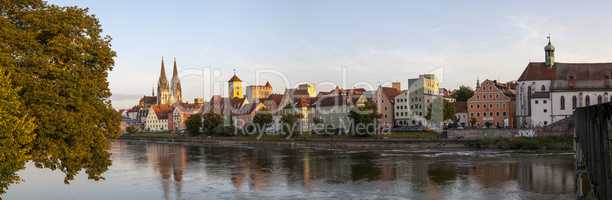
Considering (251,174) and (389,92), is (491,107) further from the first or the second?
(251,174)

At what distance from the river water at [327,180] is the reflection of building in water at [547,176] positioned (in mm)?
48

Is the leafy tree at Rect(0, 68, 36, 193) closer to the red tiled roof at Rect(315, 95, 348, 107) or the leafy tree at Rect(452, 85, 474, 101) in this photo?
the red tiled roof at Rect(315, 95, 348, 107)

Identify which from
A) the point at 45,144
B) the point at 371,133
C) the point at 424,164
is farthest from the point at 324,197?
the point at 371,133

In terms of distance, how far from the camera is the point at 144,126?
182875 mm

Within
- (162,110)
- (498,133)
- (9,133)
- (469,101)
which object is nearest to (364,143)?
(498,133)

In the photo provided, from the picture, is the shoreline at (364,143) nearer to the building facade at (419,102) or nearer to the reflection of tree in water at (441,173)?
the reflection of tree in water at (441,173)

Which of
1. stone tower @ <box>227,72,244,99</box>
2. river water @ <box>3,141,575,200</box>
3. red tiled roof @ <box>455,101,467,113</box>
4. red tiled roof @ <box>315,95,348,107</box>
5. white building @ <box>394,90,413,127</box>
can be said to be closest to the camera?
river water @ <box>3,141,575,200</box>

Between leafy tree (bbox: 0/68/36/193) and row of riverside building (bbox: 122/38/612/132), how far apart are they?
65955mm

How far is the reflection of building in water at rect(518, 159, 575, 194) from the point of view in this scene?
32094 mm

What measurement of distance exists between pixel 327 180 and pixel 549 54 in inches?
1982

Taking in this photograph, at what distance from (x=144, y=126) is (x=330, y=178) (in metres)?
152

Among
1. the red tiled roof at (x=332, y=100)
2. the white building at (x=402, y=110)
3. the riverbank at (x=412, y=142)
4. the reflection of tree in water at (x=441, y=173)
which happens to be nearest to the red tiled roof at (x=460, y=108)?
the white building at (x=402, y=110)

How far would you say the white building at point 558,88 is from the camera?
72.5m

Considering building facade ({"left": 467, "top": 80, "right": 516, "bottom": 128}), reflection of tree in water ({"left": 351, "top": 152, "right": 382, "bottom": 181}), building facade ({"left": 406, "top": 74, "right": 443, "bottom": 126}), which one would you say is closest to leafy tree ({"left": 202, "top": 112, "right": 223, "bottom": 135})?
building facade ({"left": 406, "top": 74, "right": 443, "bottom": 126})
